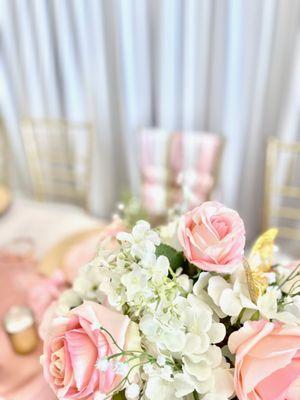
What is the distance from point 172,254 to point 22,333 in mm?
477

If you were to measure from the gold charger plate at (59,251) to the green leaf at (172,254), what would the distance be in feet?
2.19

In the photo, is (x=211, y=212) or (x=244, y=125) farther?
(x=244, y=125)

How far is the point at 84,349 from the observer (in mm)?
596

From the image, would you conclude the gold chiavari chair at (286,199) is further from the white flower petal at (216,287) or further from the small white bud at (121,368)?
the small white bud at (121,368)

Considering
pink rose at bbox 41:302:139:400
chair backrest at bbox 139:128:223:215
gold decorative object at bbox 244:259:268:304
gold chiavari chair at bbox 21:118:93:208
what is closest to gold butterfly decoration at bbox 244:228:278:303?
gold decorative object at bbox 244:259:268:304

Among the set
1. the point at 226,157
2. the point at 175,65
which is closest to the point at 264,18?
the point at 175,65

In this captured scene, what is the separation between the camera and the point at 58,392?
23.9 inches

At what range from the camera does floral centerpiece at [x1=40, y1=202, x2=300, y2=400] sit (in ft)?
1.88

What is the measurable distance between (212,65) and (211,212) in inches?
51.3

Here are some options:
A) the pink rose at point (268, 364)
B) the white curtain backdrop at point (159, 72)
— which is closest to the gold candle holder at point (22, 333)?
the pink rose at point (268, 364)

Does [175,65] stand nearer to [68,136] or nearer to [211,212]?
[68,136]

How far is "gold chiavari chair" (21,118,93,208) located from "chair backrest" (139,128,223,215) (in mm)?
333

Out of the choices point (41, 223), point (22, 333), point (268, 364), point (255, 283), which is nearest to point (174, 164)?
point (41, 223)

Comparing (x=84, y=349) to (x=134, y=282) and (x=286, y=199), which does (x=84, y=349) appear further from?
(x=286, y=199)
